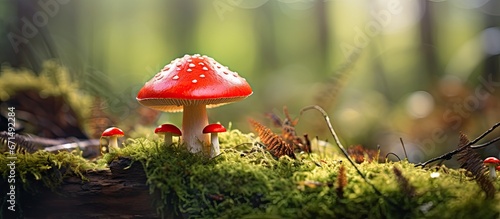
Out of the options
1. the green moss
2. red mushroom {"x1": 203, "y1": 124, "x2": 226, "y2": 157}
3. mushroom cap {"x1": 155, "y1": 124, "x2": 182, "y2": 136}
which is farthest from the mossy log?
red mushroom {"x1": 203, "y1": 124, "x2": 226, "y2": 157}

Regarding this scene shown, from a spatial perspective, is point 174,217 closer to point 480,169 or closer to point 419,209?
point 419,209

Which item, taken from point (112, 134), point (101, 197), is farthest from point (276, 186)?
point (112, 134)

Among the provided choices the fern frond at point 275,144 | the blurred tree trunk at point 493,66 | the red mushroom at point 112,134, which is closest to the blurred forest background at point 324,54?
the blurred tree trunk at point 493,66

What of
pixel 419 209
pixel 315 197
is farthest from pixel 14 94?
pixel 419 209

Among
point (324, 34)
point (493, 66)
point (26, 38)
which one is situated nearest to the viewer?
point (26, 38)

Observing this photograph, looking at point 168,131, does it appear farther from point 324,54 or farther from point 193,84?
point 324,54

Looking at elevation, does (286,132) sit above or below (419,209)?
above

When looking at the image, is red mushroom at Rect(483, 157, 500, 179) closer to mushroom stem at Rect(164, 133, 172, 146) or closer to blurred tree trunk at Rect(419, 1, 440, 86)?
mushroom stem at Rect(164, 133, 172, 146)
